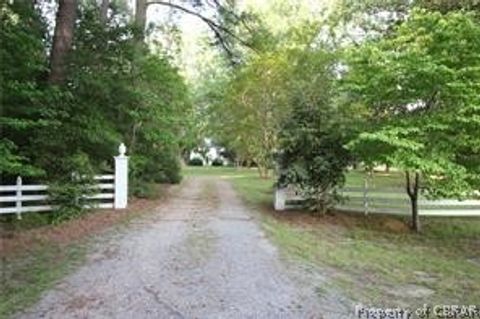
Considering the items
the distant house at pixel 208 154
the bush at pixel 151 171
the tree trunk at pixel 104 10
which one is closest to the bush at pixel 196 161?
the distant house at pixel 208 154

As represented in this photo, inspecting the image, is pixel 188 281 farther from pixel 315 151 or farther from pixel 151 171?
pixel 151 171

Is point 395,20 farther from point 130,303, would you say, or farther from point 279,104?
point 130,303

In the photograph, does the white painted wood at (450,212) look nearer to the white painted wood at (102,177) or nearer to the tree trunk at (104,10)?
the white painted wood at (102,177)

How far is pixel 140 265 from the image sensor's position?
30.5 feet

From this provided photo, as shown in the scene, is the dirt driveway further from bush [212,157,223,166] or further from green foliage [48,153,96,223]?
bush [212,157,223,166]

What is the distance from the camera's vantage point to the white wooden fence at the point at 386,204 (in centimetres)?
1742

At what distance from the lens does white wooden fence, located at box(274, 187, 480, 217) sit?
1742 cm

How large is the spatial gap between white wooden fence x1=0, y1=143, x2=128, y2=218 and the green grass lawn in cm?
369

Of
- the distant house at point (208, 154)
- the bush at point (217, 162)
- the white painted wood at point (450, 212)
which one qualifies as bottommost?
the white painted wood at point (450, 212)

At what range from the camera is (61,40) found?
51.7ft

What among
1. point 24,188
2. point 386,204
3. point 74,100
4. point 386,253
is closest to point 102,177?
point 74,100

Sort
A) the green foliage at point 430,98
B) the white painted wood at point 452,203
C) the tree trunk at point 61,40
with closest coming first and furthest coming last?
the green foliage at point 430,98, the tree trunk at point 61,40, the white painted wood at point 452,203

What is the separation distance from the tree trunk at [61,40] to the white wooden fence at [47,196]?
2437mm

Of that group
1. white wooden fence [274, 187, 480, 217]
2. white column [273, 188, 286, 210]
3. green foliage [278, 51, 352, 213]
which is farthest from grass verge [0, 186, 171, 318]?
green foliage [278, 51, 352, 213]
